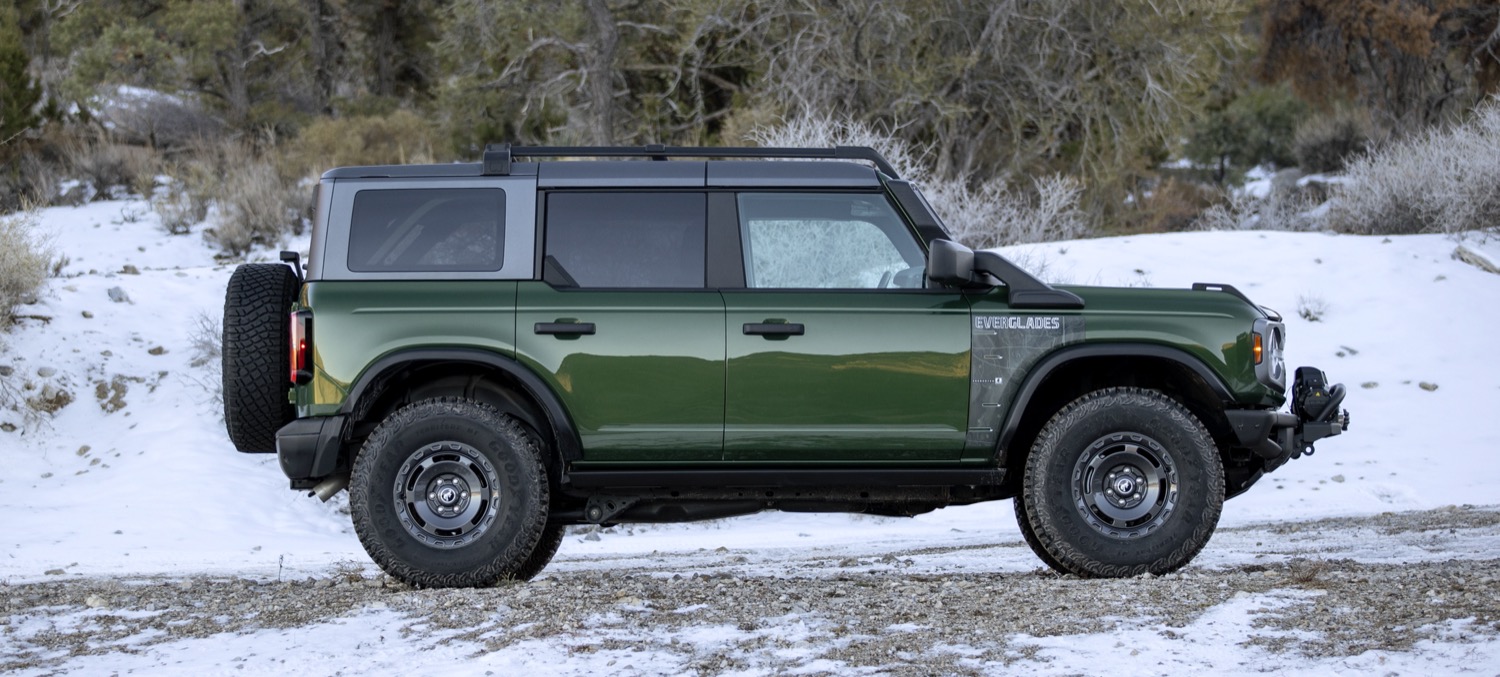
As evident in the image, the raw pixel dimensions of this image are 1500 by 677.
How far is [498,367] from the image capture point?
6441 millimetres

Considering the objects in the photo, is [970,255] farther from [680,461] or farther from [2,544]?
[2,544]

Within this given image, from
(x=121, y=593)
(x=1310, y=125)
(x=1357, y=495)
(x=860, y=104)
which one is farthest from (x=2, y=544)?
(x=1310, y=125)

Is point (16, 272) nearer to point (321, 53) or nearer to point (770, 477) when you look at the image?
point (770, 477)

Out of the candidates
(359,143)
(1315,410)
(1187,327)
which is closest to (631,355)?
(1187,327)

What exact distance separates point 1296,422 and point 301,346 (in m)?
4.21

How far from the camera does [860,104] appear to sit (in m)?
23.0

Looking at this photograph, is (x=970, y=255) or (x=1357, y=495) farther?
(x=1357, y=495)

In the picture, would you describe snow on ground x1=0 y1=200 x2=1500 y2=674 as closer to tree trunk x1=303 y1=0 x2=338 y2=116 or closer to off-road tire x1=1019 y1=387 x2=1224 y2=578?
off-road tire x1=1019 y1=387 x2=1224 y2=578

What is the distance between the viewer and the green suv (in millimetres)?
6391

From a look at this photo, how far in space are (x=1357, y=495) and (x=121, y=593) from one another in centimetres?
871

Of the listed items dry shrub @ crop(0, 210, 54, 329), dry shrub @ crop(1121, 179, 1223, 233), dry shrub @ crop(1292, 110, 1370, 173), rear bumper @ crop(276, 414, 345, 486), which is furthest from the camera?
dry shrub @ crop(1292, 110, 1370, 173)

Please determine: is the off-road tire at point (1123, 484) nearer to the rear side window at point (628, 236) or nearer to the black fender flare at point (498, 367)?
the rear side window at point (628, 236)

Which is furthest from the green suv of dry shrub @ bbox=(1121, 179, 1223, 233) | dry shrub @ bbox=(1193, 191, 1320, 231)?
dry shrub @ bbox=(1121, 179, 1223, 233)

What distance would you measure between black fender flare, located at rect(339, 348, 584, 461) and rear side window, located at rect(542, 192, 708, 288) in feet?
1.52
